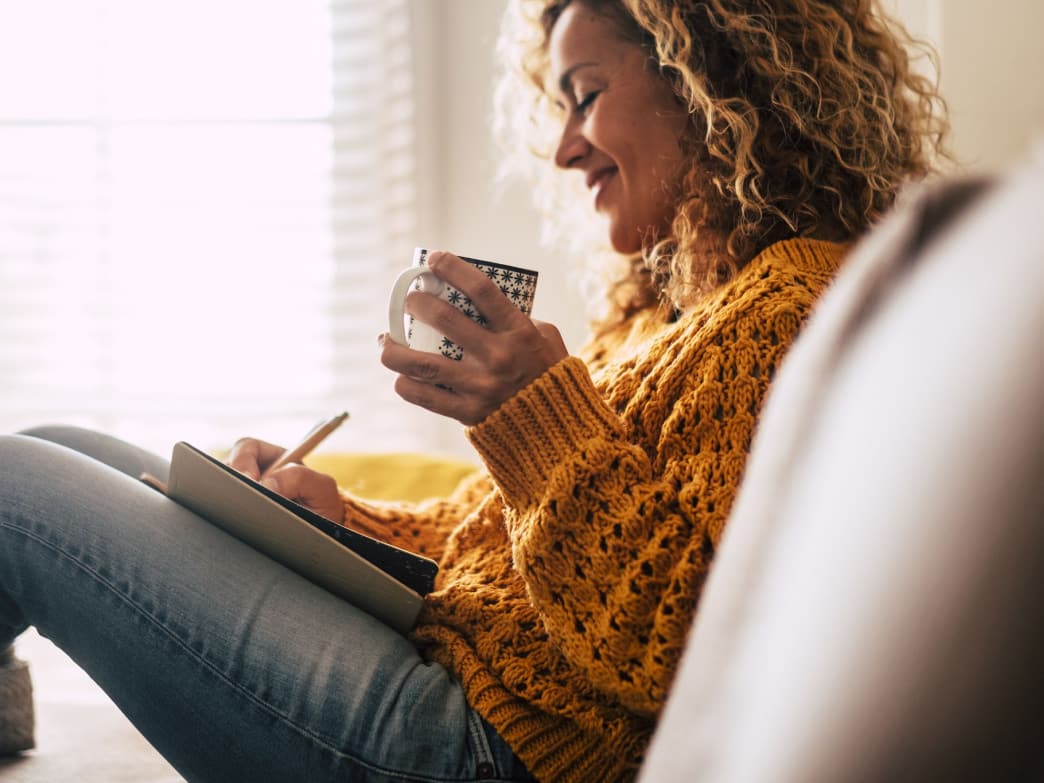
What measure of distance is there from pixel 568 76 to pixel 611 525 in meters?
0.57

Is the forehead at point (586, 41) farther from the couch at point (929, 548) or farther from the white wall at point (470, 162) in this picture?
the white wall at point (470, 162)

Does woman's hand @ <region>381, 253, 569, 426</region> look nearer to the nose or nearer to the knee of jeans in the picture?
the nose

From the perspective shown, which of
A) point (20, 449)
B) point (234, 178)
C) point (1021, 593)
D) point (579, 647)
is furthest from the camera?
point (234, 178)

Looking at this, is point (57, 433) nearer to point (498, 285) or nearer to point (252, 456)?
point (252, 456)

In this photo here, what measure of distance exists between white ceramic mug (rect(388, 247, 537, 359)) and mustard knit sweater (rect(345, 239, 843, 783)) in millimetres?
75

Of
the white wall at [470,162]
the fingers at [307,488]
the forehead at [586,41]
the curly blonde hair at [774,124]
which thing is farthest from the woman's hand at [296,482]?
the white wall at [470,162]

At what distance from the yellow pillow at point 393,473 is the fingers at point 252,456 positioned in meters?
0.51

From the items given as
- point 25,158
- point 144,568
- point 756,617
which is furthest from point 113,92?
Result: point 756,617

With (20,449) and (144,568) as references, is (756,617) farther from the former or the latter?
(20,449)

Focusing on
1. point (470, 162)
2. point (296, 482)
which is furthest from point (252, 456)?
point (470, 162)

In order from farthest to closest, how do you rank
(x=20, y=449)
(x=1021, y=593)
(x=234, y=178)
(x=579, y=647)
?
(x=234, y=178)
(x=20, y=449)
(x=579, y=647)
(x=1021, y=593)

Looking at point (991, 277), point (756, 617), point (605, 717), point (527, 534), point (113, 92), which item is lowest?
point (605, 717)

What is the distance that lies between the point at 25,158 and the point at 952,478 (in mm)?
2255

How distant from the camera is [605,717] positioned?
29.0 inches
